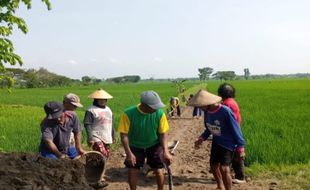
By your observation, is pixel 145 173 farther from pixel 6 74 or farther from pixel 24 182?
pixel 24 182

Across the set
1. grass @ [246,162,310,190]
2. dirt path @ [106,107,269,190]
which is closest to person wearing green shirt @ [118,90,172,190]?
dirt path @ [106,107,269,190]

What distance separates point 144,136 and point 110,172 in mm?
2327

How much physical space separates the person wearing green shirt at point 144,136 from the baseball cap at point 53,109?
0.81 metres

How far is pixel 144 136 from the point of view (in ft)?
15.6

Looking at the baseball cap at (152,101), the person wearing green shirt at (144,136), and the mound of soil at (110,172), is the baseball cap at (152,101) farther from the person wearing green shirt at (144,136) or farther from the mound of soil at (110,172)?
the mound of soil at (110,172)

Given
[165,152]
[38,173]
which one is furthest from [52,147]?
[165,152]

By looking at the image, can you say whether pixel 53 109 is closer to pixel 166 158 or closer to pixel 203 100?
pixel 166 158

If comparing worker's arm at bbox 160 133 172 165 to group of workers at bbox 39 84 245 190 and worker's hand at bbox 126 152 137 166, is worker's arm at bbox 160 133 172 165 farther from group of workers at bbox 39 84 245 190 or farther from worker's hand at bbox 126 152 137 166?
worker's hand at bbox 126 152 137 166

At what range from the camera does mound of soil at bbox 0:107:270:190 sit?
3.76 metres

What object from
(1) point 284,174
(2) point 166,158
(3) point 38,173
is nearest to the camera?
(3) point 38,173

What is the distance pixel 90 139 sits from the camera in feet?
19.1

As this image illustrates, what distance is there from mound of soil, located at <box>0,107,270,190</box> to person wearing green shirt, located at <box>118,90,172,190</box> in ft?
2.19

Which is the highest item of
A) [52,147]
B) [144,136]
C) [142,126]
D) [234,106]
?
[234,106]

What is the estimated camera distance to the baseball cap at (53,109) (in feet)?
15.8
